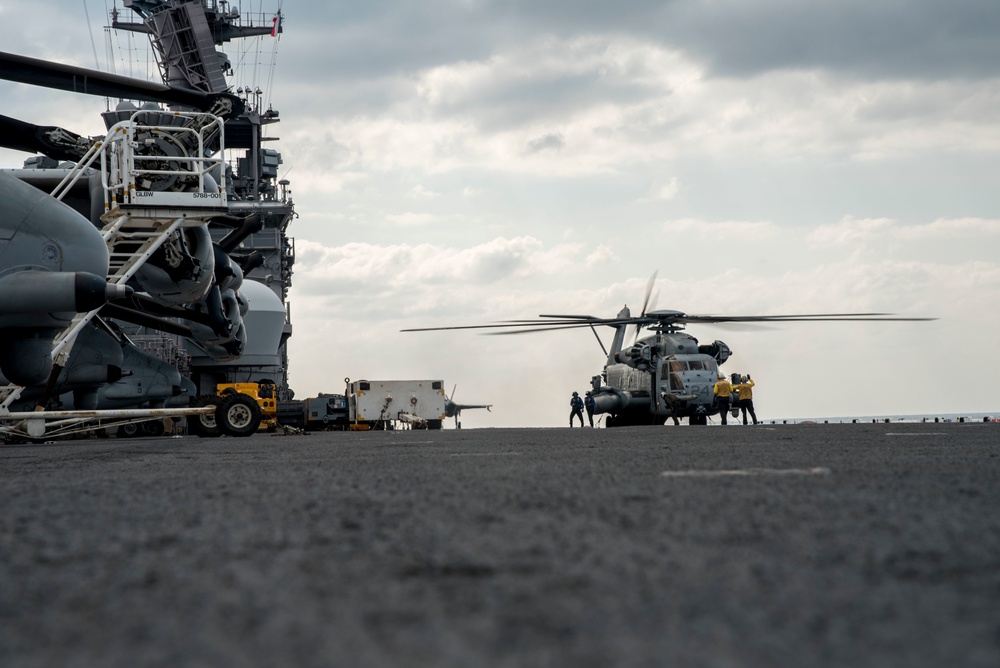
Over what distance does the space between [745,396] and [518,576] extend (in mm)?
28003

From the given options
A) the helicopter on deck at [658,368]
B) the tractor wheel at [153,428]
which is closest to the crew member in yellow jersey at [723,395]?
the helicopter on deck at [658,368]

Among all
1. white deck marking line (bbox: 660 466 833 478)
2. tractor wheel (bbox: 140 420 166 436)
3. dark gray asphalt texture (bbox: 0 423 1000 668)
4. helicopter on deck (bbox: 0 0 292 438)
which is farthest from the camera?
tractor wheel (bbox: 140 420 166 436)

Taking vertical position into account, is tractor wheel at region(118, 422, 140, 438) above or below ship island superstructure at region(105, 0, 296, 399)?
below

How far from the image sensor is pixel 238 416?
72.3 feet

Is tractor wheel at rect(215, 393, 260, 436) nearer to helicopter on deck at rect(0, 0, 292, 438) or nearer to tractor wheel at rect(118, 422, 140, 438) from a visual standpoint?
helicopter on deck at rect(0, 0, 292, 438)

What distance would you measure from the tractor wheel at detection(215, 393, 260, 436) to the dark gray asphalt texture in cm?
1759

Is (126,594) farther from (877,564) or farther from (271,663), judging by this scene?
(877,564)

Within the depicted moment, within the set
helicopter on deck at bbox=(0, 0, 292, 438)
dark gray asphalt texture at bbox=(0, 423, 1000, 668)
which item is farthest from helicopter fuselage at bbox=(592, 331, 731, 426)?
dark gray asphalt texture at bbox=(0, 423, 1000, 668)

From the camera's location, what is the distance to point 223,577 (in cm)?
243

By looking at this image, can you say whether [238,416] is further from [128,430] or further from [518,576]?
[518,576]

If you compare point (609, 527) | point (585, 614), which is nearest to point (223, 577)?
point (585, 614)

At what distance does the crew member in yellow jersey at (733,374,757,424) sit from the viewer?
2931 cm

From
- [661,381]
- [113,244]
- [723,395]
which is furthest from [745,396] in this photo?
[113,244]

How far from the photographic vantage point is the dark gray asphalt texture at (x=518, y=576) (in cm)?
171
